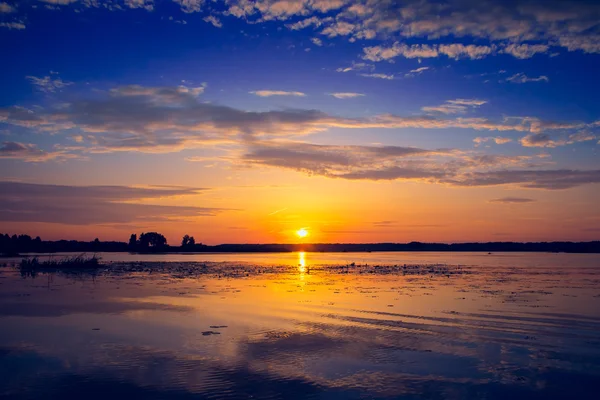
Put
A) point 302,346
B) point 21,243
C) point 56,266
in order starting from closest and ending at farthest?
point 302,346 < point 56,266 < point 21,243

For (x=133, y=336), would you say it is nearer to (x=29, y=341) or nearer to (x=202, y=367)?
(x=29, y=341)

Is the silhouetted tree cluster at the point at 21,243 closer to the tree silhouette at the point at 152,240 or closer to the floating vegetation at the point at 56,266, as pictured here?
the tree silhouette at the point at 152,240

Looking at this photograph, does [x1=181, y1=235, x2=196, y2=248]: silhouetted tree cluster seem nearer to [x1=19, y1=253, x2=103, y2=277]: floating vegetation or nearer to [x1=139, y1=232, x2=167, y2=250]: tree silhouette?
[x1=139, y1=232, x2=167, y2=250]: tree silhouette

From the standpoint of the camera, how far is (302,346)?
14867 millimetres

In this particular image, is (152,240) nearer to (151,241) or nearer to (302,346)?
(151,241)

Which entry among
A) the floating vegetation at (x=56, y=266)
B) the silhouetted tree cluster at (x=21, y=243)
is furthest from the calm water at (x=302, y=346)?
the silhouetted tree cluster at (x=21, y=243)

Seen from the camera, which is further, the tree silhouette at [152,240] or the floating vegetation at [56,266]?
the tree silhouette at [152,240]

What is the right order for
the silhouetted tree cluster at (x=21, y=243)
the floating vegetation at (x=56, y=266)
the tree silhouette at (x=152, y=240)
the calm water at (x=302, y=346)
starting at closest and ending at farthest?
the calm water at (x=302, y=346)
the floating vegetation at (x=56, y=266)
the silhouetted tree cluster at (x=21, y=243)
the tree silhouette at (x=152, y=240)

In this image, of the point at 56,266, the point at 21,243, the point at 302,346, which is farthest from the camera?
the point at 21,243

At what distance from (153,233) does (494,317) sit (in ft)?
471

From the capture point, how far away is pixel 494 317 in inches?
771

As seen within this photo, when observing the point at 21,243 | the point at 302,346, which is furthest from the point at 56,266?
the point at 21,243

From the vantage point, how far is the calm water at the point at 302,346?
424 inches

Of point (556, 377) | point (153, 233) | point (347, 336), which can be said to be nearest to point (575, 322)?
point (556, 377)
